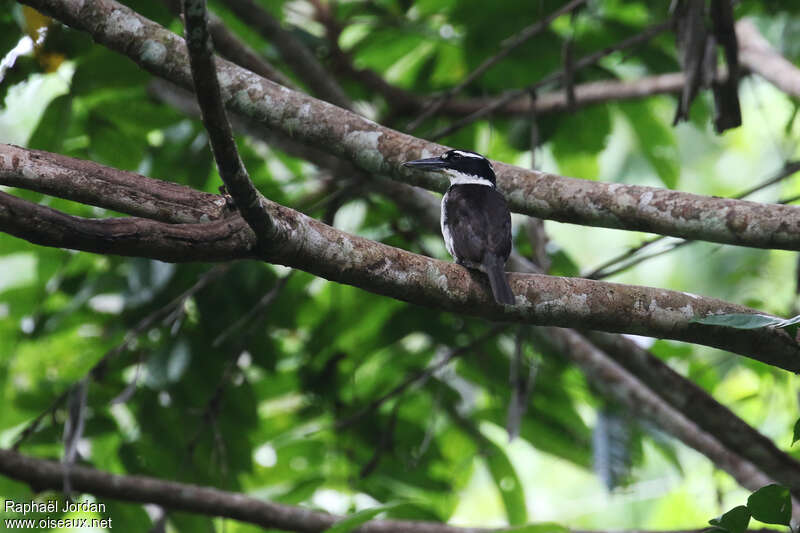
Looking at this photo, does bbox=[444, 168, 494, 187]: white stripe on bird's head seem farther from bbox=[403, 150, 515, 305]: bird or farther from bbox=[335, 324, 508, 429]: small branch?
bbox=[335, 324, 508, 429]: small branch

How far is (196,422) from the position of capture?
469cm

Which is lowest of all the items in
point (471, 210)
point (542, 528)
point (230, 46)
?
point (542, 528)

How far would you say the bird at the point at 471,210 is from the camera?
3717 millimetres

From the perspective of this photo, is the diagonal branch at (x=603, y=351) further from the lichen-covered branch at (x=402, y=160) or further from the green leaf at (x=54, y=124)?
the green leaf at (x=54, y=124)

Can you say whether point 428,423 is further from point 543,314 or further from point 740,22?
point 740,22

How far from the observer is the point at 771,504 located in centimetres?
255

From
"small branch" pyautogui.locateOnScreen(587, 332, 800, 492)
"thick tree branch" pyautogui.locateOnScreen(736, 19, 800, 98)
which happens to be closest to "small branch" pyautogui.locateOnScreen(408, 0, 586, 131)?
"thick tree branch" pyautogui.locateOnScreen(736, 19, 800, 98)

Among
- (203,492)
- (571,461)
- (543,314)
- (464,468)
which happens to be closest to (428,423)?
(464,468)

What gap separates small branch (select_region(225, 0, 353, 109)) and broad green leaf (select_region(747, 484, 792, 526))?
3.04 meters

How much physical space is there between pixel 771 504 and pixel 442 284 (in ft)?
3.95

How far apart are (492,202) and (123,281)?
2.14 metres

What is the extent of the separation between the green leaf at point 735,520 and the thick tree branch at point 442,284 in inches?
25.2

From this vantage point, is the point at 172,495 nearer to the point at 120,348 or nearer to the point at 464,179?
the point at 120,348

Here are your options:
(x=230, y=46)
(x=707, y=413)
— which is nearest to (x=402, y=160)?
(x=230, y=46)
